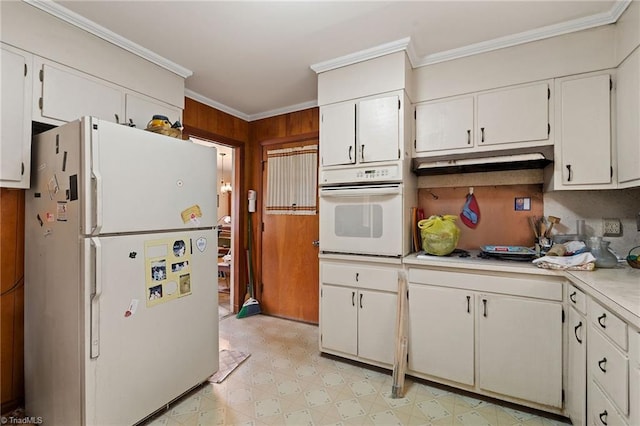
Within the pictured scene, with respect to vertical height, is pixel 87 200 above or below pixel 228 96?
below

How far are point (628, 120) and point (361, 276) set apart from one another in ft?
6.37

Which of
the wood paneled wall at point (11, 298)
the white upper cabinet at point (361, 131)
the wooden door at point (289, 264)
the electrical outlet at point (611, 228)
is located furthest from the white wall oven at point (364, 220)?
the wood paneled wall at point (11, 298)

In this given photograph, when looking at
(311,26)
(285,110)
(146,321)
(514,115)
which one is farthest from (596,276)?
(285,110)

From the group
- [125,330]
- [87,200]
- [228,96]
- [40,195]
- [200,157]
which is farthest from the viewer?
[228,96]

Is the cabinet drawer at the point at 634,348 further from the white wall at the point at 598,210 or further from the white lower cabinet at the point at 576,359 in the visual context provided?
the white wall at the point at 598,210

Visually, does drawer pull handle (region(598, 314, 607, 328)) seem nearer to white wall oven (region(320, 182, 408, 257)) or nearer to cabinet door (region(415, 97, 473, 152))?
white wall oven (region(320, 182, 408, 257))

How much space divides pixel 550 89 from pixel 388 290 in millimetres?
1801

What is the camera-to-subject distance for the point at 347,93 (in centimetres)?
253

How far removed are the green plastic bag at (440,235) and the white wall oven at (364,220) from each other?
0.18 meters

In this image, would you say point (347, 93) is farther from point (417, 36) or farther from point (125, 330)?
point (125, 330)

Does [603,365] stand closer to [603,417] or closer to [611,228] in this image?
[603,417]

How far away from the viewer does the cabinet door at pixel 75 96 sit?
6.19ft

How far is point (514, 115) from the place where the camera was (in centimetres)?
223

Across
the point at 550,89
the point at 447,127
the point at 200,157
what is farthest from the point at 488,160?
the point at 200,157
